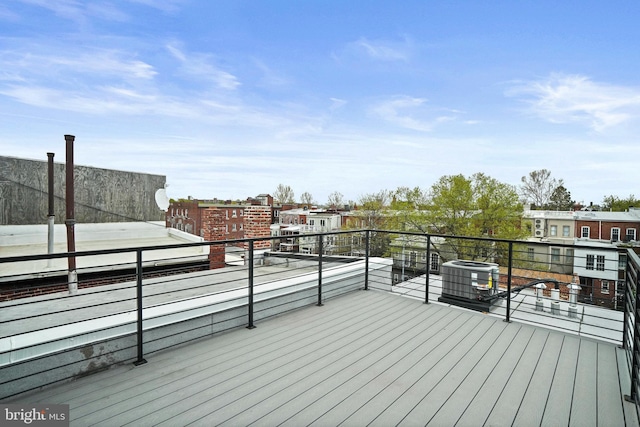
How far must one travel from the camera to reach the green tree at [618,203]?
26784 millimetres

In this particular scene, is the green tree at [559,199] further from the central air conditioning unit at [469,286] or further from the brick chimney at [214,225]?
the brick chimney at [214,225]

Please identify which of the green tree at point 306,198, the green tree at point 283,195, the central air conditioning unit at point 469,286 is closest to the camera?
the central air conditioning unit at point 469,286

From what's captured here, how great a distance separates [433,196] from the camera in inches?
869

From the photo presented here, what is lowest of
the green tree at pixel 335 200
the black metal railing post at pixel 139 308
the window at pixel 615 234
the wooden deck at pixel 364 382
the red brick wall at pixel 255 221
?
the window at pixel 615 234

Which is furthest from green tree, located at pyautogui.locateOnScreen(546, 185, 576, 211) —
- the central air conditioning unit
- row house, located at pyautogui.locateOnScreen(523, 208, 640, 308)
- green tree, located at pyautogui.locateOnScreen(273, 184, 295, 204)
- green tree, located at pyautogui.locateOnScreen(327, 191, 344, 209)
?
the central air conditioning unit

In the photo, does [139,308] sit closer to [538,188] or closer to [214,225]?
[214,225]

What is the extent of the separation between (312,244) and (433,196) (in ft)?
30.3

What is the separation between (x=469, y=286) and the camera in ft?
14.8

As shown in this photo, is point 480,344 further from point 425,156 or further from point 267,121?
point 425,156

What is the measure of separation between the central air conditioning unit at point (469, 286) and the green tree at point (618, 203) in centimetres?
3101

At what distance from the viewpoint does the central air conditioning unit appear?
4.43m

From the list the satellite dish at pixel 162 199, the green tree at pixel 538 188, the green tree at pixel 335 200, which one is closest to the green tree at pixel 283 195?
the green tree at pixel 335 200

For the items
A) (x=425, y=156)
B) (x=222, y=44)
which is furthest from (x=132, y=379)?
(x=425, y=156)

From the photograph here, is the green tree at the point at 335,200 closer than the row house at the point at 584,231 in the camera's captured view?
No
